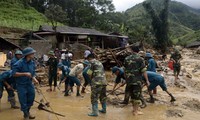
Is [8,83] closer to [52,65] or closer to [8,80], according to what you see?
[8,80]

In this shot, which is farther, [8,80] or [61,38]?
[61,38]

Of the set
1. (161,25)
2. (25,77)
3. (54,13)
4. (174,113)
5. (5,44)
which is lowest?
(174,113)

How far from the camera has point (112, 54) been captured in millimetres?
20328

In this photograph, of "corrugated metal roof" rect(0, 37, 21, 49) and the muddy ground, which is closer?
the muddy ground

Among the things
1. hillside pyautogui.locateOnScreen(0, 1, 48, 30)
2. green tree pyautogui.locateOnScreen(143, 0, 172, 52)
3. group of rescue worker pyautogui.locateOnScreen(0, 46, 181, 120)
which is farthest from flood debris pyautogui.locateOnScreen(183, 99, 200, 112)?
green tree pyautogui.locateOnScreen(143, 0, 172, 52)

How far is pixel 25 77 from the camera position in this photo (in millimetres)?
7477

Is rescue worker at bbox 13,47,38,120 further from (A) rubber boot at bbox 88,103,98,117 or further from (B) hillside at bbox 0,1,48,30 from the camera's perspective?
(B) hillside at bbox 0,1,48,30

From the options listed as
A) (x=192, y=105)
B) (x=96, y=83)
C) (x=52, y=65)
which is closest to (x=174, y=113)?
(x=192, y=105)

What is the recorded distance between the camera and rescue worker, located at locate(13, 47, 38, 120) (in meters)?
7.34

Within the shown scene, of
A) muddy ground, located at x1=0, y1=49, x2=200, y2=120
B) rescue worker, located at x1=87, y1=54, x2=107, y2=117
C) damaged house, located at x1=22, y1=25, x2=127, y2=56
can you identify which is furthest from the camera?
damaged house, located at x1=22, y1=25, x2=127, y2=56

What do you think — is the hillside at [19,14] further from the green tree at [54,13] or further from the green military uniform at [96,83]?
the green military uniform at [96,83]

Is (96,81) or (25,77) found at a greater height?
(25,77)

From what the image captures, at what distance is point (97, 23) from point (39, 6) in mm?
15290

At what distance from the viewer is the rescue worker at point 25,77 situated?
7336mm
